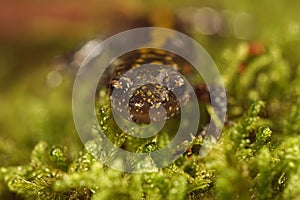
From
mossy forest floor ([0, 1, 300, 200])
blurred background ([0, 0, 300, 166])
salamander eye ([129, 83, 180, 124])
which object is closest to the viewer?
mossy forest floor ([0, 1, 300, 200])

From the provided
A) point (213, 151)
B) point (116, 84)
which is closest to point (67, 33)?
point (116, 84)

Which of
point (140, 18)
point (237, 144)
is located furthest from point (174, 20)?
point (237, 144)

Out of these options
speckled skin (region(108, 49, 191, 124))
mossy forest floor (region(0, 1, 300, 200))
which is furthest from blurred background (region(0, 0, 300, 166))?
speckled skin (region(108, 49, 191, 124))

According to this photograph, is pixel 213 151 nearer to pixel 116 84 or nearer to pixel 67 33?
pixel 116 84

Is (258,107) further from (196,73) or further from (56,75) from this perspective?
(56,75)

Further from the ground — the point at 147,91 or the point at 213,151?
the point at 147,91

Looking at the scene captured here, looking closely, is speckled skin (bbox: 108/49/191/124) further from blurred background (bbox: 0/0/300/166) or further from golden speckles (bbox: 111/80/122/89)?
blurred background (bbox: 0/0/300/166)
